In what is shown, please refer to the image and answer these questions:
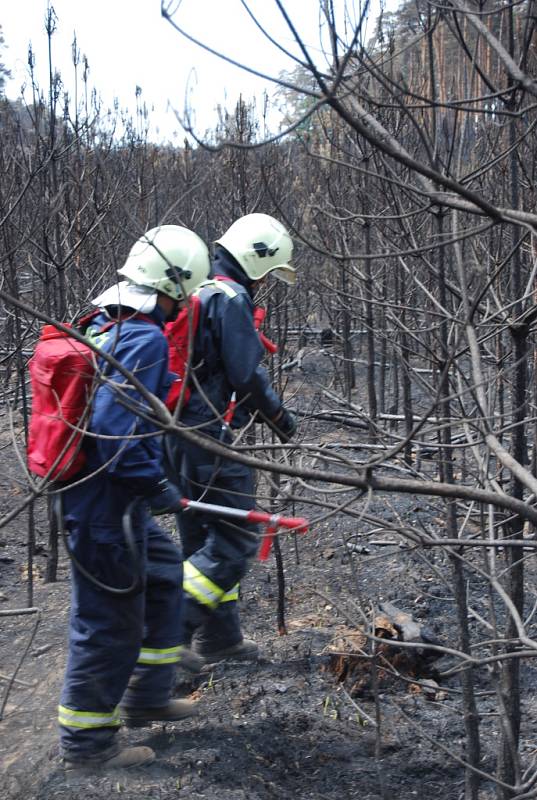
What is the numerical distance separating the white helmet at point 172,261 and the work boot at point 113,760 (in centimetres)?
188

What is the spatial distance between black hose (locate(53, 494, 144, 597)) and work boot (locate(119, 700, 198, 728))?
0.72 meters

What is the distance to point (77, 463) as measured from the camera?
3.50 meters

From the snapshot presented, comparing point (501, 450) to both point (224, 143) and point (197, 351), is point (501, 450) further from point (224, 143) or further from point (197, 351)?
point (197, 351)

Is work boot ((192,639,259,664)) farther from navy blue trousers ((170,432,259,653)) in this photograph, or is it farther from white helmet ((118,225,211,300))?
white helmet ((118,225,211,300))

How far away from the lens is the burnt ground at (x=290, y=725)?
145 inches

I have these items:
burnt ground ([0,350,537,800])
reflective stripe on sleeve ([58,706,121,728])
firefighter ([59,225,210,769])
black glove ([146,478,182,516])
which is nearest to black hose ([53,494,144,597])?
firefighter ([59,225,210,769])

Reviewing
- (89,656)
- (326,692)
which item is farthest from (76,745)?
(326,692)

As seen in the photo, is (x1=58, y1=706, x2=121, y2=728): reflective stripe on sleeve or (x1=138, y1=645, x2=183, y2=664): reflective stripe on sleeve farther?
(x1=138, y1=645, x2=183, y2=664): reflective stripe on sleeve

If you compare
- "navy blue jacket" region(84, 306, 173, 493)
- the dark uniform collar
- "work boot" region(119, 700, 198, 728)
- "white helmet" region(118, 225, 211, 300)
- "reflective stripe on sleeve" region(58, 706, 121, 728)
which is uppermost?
the dark uniform collar

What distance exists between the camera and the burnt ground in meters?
3.69

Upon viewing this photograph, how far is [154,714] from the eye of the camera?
403cm

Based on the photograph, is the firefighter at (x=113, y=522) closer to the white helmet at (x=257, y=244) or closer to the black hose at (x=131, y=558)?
the black hose at (x=131, y=558)

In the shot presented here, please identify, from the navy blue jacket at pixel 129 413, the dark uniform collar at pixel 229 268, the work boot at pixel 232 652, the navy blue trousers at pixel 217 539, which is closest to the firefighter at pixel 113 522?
the navy blue jacket at pixel 129 413

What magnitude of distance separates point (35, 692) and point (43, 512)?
397cm
